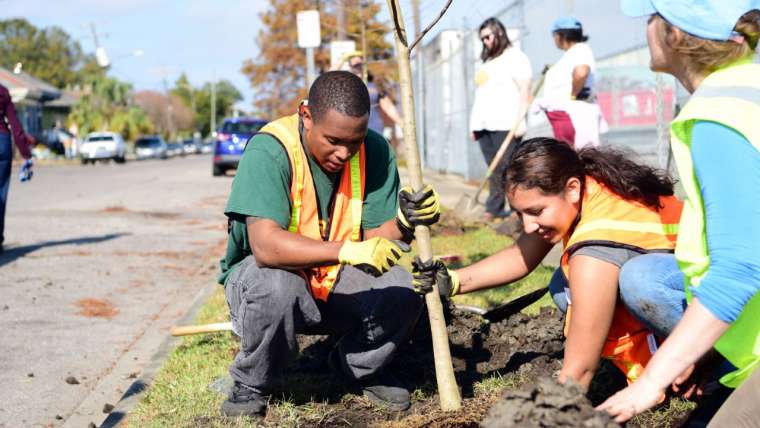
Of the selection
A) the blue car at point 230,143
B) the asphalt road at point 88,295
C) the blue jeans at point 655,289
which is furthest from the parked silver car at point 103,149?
the blue jeans at point 655,289

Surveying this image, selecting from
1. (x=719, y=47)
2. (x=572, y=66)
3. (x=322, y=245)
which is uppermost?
(x=572, y=66)

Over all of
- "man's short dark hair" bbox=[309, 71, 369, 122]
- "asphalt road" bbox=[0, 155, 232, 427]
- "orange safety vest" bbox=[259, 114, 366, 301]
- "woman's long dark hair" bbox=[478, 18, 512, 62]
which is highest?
"woman's long dark hair" bbox=[478, 18, 512, 62]

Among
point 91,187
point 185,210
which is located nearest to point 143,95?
point 91,187

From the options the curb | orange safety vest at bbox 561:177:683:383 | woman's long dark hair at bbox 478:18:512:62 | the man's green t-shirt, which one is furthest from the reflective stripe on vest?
woman's long dark hair at bbox 478:18:512:62

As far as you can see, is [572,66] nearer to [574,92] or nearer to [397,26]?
[574,92]

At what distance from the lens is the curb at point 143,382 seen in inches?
156

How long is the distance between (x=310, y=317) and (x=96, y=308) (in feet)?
11.6

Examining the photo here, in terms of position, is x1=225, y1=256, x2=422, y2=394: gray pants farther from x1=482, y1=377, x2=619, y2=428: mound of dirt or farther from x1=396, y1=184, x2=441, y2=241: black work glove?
x1=482, y1=377, x2=619, y2=428: mound of dirt

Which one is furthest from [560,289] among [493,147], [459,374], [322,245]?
[493,147]

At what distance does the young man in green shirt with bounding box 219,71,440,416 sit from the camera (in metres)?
3.42

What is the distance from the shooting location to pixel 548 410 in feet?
7.48

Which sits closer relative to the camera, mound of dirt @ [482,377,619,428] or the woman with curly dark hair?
mound of dirt @ [482,377,619,428]

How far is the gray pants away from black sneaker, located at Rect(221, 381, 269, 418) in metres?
0.04

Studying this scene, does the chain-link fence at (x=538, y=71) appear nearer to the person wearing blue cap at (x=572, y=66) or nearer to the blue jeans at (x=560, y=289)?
the blue jeans at (x=560, y=289)
